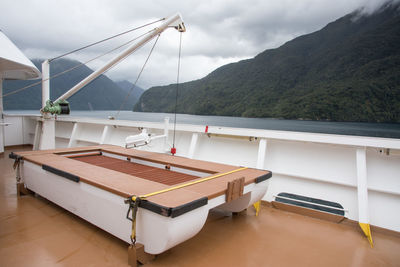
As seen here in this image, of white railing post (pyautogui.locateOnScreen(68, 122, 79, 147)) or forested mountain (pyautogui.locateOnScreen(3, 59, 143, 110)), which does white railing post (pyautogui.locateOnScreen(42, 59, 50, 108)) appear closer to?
white railing post (pyautogui.locateOnScreen(68, 122, 79, 147))

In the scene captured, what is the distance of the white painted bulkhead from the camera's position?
232 centimetres

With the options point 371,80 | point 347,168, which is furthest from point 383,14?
point 347,168

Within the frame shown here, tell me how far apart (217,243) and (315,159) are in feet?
5.23

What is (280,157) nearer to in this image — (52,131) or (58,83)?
(52,131)

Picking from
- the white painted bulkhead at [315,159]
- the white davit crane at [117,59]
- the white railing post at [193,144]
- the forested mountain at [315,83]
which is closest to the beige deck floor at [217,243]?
the white painted bulkhead at [315,159]

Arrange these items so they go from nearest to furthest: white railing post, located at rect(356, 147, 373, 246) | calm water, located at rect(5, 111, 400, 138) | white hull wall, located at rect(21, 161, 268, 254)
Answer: white hull wall, located at rect(21, 161, 268, 254)
white railing post, located at rect(356, 147, 373, 246)
calm water, located at rect(5, 111, 400, 138)

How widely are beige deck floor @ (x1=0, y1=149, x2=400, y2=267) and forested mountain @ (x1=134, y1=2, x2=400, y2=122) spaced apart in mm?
40057

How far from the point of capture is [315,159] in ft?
9.11

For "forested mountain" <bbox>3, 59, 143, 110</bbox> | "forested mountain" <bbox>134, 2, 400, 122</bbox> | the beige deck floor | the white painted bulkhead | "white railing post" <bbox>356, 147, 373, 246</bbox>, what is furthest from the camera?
"forested mountain" <bbox>134, 2, 400, 122</bbox>

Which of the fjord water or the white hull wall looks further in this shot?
the fjord water

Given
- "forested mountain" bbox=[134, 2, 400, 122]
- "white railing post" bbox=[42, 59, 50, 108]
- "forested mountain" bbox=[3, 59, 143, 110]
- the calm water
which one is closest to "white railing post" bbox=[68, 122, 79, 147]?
"white railing post" bbox=[42, 59, 50, 108]

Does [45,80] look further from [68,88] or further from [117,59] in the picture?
[68,88]

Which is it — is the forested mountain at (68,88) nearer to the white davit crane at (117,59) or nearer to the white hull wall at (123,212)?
the white davit crane at (117,59)

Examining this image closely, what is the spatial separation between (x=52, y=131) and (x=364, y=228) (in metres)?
4.81
